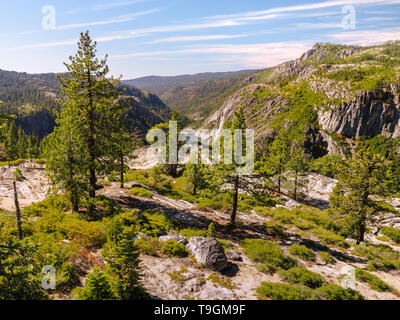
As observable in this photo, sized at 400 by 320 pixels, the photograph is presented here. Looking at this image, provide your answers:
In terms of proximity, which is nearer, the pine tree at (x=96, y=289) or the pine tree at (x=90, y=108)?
A: the pine tree at (x=96, y=289)

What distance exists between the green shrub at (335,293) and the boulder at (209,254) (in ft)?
17.8

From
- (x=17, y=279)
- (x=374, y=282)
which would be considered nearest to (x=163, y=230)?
(x=17, y=279)

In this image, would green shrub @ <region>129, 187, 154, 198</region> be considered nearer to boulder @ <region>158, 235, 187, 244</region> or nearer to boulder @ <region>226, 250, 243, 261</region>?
boulder @ <region>158, 235, 187, 244</region>

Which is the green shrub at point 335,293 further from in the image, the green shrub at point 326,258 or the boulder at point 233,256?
the green shrub at point 326,258

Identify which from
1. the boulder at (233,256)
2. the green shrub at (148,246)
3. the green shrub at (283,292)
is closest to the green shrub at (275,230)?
the boulder at (233,256)

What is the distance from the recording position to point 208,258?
546 inches

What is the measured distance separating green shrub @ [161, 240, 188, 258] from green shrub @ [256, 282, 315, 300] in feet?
17.5

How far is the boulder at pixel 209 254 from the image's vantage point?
44.8 ft

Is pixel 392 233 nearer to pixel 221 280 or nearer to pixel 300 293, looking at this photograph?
pixel 300 293

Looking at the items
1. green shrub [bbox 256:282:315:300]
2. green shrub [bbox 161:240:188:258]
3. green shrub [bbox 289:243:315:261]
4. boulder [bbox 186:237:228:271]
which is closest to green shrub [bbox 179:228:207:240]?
boulder [bbox 186:237:228:271]

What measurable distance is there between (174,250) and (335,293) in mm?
9728

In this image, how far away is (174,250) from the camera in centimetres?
1467

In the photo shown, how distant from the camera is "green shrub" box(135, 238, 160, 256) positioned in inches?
565
